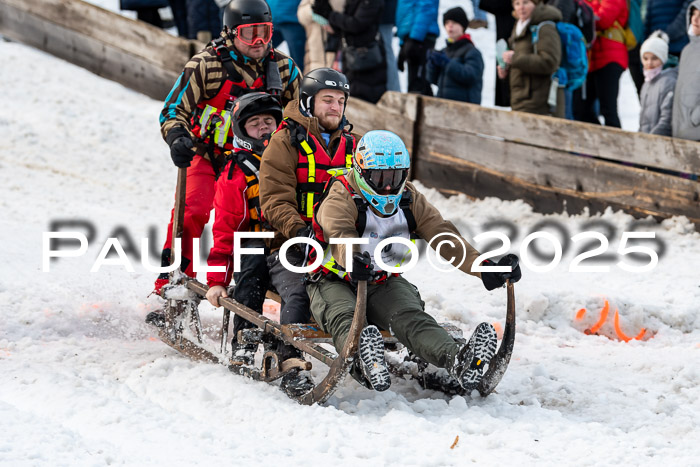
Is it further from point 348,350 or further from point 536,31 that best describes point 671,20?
point 348,350

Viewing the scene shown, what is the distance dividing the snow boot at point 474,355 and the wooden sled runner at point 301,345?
23 cm

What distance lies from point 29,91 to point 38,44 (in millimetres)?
1740

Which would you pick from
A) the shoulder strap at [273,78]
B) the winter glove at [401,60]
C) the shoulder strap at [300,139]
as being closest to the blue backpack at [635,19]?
the winter glove at [401,60]

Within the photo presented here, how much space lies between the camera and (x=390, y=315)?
5461 millimetres

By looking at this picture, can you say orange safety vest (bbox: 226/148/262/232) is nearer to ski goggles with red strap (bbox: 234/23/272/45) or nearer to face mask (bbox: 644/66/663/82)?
ski goggles with red strap (bbox: 234/23/272/45)

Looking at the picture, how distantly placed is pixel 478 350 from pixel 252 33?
2.76 metres

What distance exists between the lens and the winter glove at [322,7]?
10500 millimetres

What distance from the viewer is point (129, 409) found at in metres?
4.98

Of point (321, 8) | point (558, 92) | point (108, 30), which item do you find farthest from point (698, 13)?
point (108, 30)

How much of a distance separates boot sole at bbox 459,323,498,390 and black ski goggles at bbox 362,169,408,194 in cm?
88

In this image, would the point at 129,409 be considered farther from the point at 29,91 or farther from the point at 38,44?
the point at 38,44

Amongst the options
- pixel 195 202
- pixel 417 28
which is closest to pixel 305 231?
pixel 195 202

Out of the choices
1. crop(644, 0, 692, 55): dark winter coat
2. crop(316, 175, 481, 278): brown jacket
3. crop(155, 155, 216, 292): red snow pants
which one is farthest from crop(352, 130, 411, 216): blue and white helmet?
crop(644, 0, 692, 55): dark winter coat

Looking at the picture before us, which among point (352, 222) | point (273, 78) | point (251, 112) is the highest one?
point (273, 78)
